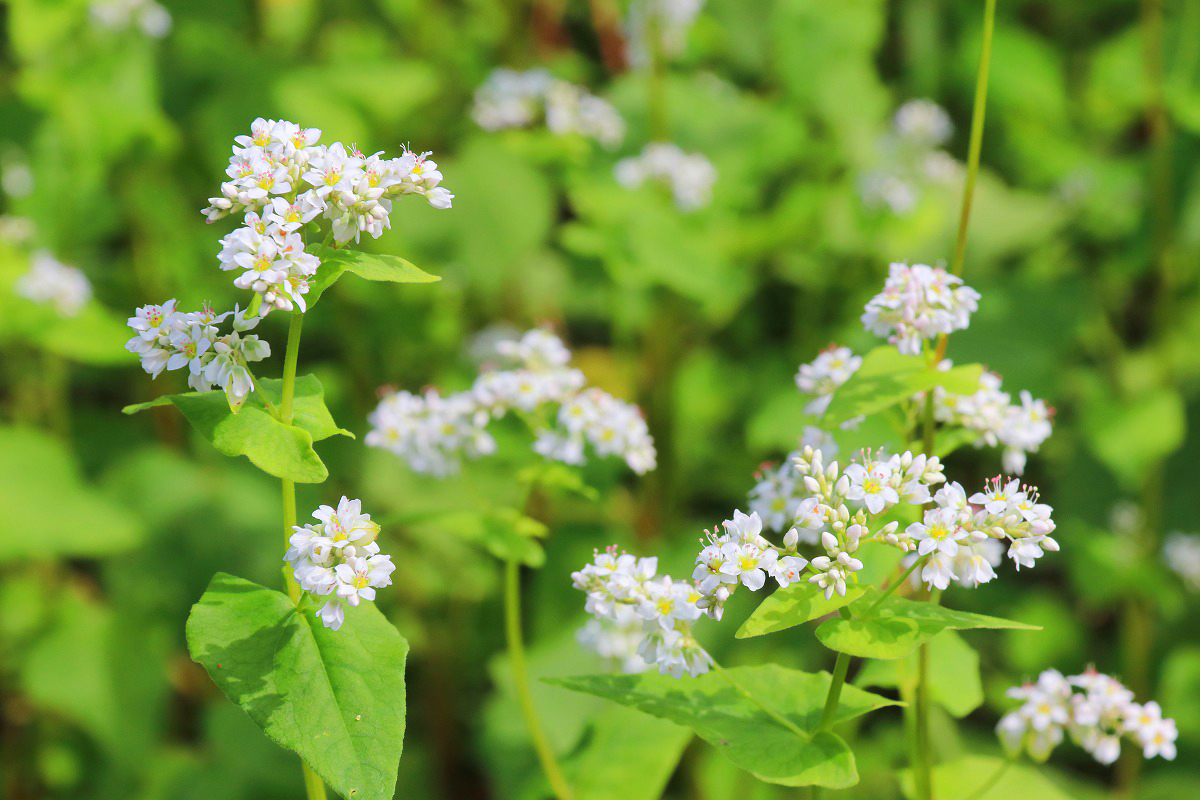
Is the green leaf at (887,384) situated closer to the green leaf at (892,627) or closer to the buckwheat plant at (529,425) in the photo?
the green leaf at (892,627)

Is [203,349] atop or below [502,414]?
atop

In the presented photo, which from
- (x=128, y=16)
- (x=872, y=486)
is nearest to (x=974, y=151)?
(x=872, y=486)

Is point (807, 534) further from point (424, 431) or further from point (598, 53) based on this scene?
point (598, 53)

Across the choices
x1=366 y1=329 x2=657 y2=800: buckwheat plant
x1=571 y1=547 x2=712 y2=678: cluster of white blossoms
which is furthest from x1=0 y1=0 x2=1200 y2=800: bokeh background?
x1=571 y1=547 x2=712 y2=678: cluster of white blossoms

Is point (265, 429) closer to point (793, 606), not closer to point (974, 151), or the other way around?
point (793, 606)

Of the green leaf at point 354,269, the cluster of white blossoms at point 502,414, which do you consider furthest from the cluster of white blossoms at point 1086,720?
the green leaf at point 354,269

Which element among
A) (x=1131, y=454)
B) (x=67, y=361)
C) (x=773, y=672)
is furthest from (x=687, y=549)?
(x=67, y=361)
